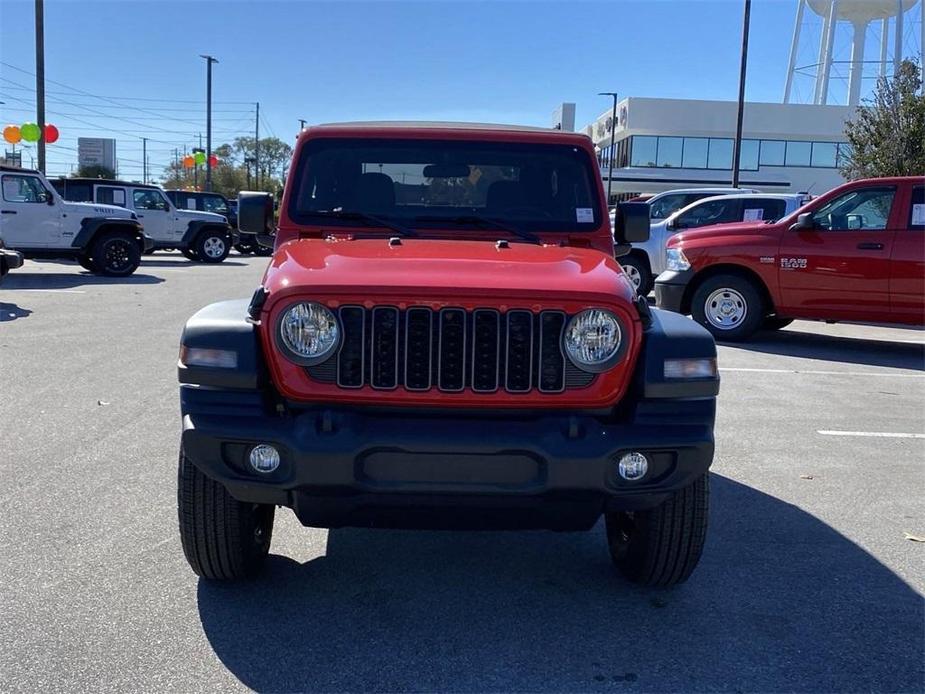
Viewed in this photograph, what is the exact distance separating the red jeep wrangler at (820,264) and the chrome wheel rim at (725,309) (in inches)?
0.5

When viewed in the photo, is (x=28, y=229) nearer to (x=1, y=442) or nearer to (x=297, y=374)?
(x=1, y=442)

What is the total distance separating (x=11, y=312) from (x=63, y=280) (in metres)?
5.36

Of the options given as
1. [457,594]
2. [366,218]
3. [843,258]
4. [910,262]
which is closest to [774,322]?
[843,258]

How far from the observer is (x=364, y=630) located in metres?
3.30

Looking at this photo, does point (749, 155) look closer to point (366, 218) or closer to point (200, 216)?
point (200, 216)

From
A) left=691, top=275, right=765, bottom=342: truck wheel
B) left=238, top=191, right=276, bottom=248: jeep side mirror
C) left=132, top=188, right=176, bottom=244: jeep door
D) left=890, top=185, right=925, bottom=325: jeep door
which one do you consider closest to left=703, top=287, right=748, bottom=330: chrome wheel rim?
left=691, top=275, right=765, bottom=342: truck wheel

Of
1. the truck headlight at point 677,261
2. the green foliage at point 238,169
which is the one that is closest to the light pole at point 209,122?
the green foliage at point 238,169

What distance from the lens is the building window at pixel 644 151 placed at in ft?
185

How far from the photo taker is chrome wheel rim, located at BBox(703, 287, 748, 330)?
34.4 feet

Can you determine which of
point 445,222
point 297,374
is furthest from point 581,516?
point 445,222

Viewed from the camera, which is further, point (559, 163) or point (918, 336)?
point (918, 336)

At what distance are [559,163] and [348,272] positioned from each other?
1.66 metres

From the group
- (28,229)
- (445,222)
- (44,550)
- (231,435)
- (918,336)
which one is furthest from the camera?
(28,229)

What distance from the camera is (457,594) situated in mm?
3637
